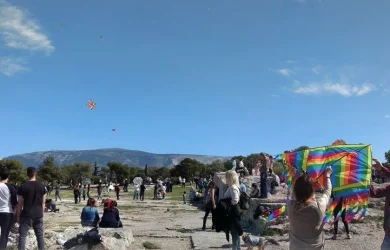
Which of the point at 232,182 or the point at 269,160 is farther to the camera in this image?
the point at 269,160

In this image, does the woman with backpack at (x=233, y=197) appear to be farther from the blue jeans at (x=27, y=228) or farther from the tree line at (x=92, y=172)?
the tree line at (x=92, y=172)

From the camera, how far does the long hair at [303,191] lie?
177 inches

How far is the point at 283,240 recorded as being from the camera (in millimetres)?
11406

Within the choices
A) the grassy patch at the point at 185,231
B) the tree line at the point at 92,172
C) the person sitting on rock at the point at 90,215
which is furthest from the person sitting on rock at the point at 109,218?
the tree line at the point at 92,172

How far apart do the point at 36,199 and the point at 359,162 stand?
5938mm

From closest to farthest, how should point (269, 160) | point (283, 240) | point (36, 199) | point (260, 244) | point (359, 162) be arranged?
point (359, 162), point (36, 199), point (260, 244), point (283, 240), point (269, 160)

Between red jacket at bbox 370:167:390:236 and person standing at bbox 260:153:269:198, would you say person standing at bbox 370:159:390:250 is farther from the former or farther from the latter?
person standing at bbox 260:153:269:198

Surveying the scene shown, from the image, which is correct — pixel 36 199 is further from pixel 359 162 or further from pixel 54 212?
pixel 54 212

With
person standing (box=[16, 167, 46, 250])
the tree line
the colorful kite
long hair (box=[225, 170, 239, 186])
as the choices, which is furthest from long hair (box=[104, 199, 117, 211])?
the tree line

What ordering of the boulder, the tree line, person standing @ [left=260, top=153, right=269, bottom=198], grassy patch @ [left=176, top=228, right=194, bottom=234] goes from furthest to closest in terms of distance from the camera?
the tree line → person standing @ [left=260, top=153, right=269, bottom=198] → grassy patch @ [left=176, top=228, right=194, bottom=234] → the boulder

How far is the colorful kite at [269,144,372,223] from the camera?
6145 millimetres

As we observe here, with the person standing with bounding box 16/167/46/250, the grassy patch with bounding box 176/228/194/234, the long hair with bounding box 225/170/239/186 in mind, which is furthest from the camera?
the grassy patch with bounding box 176/228/194/234

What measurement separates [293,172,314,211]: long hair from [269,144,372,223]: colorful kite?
163 cm

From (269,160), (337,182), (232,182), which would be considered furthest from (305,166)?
(269,160)
